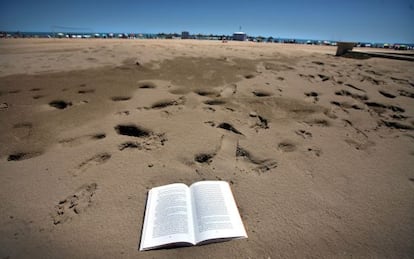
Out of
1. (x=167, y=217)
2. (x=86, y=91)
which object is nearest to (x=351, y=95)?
(x=167, y=217)

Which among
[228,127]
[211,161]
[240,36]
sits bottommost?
[211,161]

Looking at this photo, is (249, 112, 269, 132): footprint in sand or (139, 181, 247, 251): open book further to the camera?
(249, 112, 269, 132): footprint in sand

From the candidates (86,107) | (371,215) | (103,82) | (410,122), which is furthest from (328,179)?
(103,82)

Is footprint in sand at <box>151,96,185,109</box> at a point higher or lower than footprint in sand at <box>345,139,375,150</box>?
higher

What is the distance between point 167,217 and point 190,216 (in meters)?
0.14

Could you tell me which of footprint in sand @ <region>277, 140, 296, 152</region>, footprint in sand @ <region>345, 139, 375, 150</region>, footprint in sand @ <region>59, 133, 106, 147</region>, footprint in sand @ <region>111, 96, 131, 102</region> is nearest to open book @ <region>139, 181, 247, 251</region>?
footprint in sand @ <region>277, 140, 296, 152</region>

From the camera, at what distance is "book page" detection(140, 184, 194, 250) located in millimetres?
1231

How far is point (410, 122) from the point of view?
278 centimetres

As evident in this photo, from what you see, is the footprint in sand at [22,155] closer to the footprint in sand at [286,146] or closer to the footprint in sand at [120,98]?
the footprint in sand at [120,98]

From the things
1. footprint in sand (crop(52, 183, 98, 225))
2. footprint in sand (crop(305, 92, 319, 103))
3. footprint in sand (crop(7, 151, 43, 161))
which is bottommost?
footprint in sand (crop(52, 183, 98, 225))

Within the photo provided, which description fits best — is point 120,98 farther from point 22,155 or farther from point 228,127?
point 228,127

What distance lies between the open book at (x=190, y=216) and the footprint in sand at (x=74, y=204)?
16.8 inches

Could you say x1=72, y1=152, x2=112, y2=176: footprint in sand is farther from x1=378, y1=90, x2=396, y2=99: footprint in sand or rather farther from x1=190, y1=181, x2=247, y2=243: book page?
x1=378, y1=90, x2=396, y2=99: footprint in sand

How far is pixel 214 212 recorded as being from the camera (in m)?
1.38
